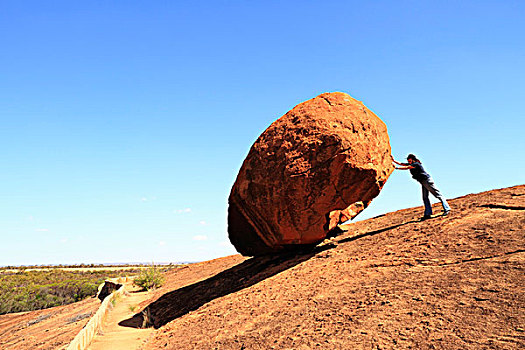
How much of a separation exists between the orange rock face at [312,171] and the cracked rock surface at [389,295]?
1036 millimetres

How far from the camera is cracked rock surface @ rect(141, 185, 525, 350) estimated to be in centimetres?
462

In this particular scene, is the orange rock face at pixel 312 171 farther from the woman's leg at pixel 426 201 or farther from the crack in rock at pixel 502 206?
the crack in rock at pixel 502 206

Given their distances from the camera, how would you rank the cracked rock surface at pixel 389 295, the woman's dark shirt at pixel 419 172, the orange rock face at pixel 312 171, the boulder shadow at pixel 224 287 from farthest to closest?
the woman's dark shirt at pixel 419 172 → the boulder shadow at pixel 224 287 → the orange rock face at pixel 312 171 → the cracked rock surface at pixel 389 295

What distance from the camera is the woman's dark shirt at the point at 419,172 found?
10.1 metres

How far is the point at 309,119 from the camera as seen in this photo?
9.50 m

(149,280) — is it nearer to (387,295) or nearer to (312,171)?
(312,171)

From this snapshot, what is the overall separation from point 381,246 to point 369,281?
209cm

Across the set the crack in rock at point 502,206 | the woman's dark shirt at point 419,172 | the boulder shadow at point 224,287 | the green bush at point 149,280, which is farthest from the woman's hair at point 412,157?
the green bush at point 149,280

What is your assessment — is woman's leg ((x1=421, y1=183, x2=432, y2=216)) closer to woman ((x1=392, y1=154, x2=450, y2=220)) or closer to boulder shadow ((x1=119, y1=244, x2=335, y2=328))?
woman ((x1=392, y1=154, x2=450, y2=220))

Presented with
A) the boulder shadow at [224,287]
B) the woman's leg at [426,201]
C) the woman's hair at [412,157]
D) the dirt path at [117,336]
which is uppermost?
the woman's hair at [412,157]

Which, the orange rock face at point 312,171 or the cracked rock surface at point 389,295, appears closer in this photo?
the cracked rock surface at point 389,295

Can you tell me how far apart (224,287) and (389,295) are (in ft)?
19.7

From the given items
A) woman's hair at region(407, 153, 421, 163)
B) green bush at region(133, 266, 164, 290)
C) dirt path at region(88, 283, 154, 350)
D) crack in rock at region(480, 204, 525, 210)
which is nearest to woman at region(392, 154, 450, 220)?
woman's hair at region(407, 153, 421, 163)

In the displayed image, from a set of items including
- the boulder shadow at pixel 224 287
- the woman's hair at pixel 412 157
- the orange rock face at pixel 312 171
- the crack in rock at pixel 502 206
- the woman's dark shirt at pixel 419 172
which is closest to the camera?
the crack in rock at pixel 502 206
